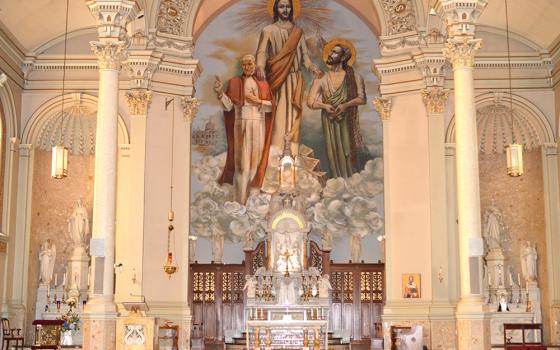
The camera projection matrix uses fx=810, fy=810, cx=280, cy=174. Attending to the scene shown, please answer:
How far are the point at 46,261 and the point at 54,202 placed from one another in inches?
72.3

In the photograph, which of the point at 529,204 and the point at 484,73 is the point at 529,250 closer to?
the point at 529,204

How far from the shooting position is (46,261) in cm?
2233

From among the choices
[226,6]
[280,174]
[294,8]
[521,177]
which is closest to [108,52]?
[280,174]

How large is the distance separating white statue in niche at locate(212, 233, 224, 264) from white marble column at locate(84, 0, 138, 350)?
7494 millimetres

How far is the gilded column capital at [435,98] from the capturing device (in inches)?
857

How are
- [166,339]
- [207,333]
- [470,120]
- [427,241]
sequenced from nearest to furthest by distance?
1. [470,120]
2. [166,339]
3. [427,241]
4. [207,333]

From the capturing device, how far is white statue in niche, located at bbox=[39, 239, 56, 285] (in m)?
22.2

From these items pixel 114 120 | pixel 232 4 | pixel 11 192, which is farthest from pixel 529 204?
pixel 11 192

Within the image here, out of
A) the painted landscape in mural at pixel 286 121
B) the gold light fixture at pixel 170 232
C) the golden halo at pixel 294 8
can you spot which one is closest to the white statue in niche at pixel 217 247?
the painted landscape in mural at pixel 286 121

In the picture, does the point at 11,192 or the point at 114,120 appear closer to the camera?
the point at 114,120

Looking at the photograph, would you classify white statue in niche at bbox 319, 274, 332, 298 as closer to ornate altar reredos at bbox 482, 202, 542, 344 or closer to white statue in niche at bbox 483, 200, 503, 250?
ornate altar reredos at bbox 482, 202, 542, 344

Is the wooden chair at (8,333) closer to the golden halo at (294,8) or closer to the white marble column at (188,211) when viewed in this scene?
the white marble column at (188,211)

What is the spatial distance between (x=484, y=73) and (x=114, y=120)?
11.4m

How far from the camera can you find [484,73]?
75.0 feet
